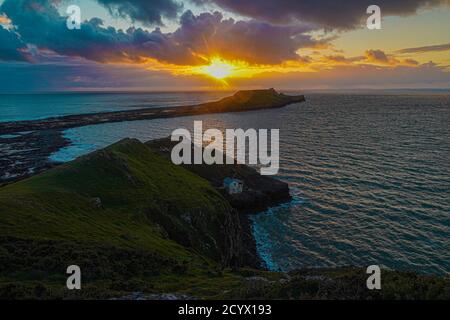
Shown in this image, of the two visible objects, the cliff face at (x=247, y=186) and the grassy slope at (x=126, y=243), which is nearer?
the grassy slope at (x=126, y=243)

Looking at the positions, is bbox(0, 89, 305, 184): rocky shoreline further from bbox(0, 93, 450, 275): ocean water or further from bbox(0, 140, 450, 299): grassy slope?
bbox(0, 140, 450, 299): grassy slope

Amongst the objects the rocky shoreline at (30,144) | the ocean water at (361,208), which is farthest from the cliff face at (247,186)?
the rocky shoreline at (30,144)

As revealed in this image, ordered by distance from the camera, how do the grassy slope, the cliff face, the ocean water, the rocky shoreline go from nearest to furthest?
the grassy slope
the ocean water
the cliff face
the rocky shoreline

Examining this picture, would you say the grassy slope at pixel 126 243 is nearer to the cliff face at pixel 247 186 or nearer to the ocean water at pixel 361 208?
the cliff face at pixel 247 186

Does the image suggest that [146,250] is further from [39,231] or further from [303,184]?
[303,184]

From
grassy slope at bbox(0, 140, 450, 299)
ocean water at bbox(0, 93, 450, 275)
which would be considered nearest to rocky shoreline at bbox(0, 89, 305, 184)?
ocean water at bbox(0, 93, 450, 275)

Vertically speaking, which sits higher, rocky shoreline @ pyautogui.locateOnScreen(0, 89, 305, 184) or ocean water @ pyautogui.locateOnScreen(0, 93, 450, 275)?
rocky shoreline @ pyautogui.locateOnScreen(0, 89, 305, 184)

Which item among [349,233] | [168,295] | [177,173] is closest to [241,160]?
[177,173]

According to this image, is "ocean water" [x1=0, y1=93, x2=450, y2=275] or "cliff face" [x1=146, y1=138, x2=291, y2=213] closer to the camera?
"ocean water" [x1=0, y1=93, x2=450, y2=275]
